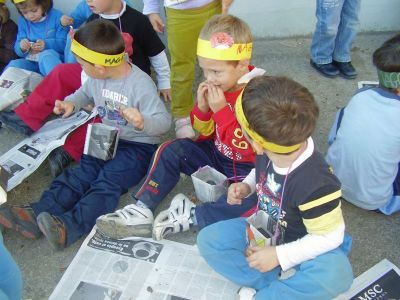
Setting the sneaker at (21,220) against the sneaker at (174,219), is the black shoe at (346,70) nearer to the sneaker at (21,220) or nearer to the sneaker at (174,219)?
the sneaker at (174,219)

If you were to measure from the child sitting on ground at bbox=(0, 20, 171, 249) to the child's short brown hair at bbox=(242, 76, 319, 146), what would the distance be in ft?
2.38

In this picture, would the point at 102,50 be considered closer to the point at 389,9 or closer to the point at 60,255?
the point at 60,255

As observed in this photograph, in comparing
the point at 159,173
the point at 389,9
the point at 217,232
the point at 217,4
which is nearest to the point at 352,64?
the point at 389,9

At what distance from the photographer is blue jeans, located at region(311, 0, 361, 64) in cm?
248

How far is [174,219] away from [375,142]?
871 millimetres

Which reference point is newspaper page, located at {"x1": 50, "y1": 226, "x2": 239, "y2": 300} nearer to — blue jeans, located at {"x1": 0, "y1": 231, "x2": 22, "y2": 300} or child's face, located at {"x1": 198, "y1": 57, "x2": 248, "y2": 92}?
blue jeans, located at {"x1": 0, "y1": 231, "x2": 22, "y2": 300}

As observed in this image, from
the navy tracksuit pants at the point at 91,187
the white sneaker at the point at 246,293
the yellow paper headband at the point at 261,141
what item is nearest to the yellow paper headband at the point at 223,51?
the yellow paper headband at the point at 261,141

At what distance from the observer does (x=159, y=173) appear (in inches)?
76.4

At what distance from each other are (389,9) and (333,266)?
2327 mm

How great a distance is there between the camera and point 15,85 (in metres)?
2.46

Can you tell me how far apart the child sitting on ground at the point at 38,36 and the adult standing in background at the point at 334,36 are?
Result: 1.60 m

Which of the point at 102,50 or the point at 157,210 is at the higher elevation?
the point at 102,50

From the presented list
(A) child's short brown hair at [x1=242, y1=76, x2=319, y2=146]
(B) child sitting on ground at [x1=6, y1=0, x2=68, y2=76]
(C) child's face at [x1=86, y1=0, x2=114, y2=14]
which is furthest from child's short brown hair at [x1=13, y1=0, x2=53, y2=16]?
(A) child's short brown hair at [x1=242, y1=76, x2=319, y2=146]

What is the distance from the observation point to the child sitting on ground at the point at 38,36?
8.97 ft
